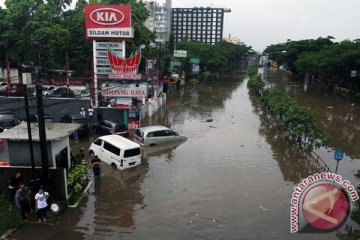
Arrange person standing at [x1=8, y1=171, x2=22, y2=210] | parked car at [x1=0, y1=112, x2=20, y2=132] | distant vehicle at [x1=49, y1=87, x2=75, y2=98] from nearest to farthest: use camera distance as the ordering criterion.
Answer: person standing at [x1=8, y1=171, x2=22, y2=210] < parked car at [x1=0, y1=112, x2=20, y2=132] < distant vehicle at [x1=49, y1=87, x2=75, y2=98]

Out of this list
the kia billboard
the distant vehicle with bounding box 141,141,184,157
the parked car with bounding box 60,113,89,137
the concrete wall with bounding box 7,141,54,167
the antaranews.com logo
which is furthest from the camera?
the kia billboard

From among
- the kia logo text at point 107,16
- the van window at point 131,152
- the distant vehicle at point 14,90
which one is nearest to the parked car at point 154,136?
the van window at point 131,152

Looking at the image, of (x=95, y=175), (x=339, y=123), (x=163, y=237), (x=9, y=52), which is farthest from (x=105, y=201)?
(x=9, y=52)

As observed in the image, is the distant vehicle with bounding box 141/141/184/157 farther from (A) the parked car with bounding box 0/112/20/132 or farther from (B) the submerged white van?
(A) the parked car with bounding box 0/112/20/132

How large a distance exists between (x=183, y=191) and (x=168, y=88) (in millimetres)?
33861

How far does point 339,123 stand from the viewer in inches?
1342

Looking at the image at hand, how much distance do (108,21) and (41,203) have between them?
815 inches

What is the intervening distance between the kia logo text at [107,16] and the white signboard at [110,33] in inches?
22.9

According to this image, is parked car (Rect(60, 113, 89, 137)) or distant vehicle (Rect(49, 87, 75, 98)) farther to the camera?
distant vehicle (Rect(49, 87, 75, 98))

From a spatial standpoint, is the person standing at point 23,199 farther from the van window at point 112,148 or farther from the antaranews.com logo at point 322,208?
the antaranews.com logo at point 322,208

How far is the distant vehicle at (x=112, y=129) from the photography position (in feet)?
80.1

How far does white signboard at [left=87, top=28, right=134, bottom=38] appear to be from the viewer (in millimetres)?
29734

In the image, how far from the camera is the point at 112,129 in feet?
80.2

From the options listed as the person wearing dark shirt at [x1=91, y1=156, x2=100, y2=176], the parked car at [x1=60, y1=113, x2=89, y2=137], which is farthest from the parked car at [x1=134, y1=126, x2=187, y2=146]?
the person wearing dark shirt at [x1=91, y1=156, x2=100, y2=176]
